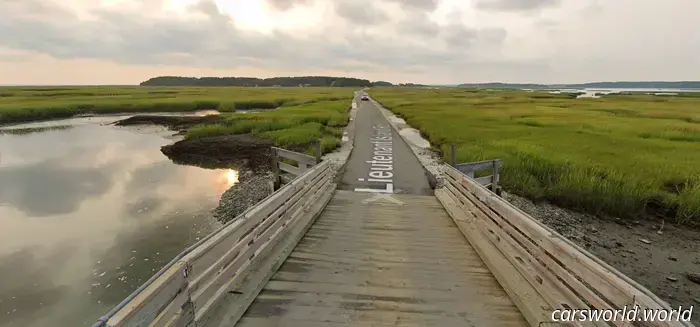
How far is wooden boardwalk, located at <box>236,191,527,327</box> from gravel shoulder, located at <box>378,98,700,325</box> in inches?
186

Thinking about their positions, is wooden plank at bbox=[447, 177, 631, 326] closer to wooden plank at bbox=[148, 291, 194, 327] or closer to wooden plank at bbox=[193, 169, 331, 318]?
wooden plank at bbox=[193, 169, 331, 318]

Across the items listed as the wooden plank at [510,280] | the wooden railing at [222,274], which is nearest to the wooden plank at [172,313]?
the wooden railing at [222,274]

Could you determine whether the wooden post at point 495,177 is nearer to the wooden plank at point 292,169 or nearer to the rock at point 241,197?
the wooden plank at point 292,169

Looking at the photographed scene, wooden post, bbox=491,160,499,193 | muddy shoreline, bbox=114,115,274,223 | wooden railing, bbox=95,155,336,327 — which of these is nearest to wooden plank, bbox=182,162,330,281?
wooden railing, bbox=95,155,336,327

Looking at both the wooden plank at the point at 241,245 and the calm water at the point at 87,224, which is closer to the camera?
the wooden plank at the point at 241,245

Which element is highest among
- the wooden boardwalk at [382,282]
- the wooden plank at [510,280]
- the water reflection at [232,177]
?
the wooden plank at [510,280]

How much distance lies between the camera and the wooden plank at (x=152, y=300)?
260 centimetres

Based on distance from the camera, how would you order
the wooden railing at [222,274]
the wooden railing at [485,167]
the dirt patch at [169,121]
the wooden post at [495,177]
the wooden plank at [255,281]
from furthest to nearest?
the dirt patch at [169,121]
the wooden post at [495,177]
the wooden railing at [485,167]
the wooden plank at [255,281]
the wooden railing at [222,274]

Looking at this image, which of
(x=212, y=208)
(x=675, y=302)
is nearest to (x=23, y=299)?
(x=212, y=208)

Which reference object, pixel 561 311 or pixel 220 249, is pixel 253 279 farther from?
pixel 561 311

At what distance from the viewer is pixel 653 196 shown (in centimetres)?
1192

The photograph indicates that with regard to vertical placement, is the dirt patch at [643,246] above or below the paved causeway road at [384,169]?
below

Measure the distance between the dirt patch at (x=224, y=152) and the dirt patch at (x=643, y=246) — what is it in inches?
516

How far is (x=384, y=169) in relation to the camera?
14.0m
